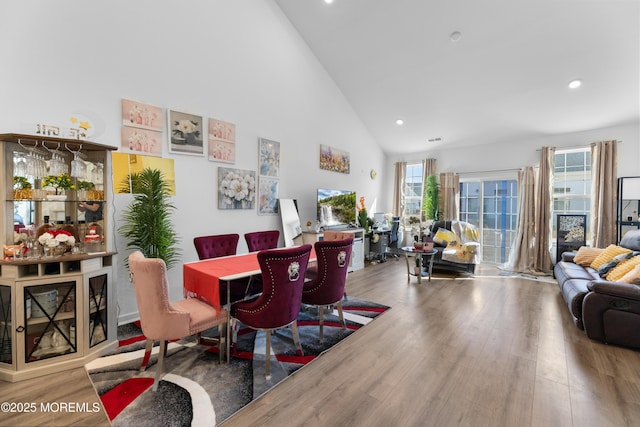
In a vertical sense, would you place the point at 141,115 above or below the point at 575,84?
below

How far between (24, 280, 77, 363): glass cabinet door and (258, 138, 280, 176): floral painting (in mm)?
2809

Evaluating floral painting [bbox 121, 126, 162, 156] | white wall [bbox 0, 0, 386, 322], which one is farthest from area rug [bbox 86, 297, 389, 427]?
floral painting [bbox 121, 126, 162, 156]

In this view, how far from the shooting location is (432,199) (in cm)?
684

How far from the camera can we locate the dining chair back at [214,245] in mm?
3182

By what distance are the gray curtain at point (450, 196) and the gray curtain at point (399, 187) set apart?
3.50ft

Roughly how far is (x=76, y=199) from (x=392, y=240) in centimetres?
613

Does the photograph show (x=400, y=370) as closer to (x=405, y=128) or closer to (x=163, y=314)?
(x=163, y=314)

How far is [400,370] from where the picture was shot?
2281 mm

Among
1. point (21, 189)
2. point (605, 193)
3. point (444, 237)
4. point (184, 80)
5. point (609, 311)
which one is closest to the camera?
point (21, 189)

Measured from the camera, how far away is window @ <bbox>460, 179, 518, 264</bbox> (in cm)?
620

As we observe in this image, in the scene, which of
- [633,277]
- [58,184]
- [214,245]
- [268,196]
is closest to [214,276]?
[214,245]

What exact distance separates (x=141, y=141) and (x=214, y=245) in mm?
1448

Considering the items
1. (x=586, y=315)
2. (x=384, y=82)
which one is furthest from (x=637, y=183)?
(x=384, y=82)

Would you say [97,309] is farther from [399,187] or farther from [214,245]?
[399,187]
